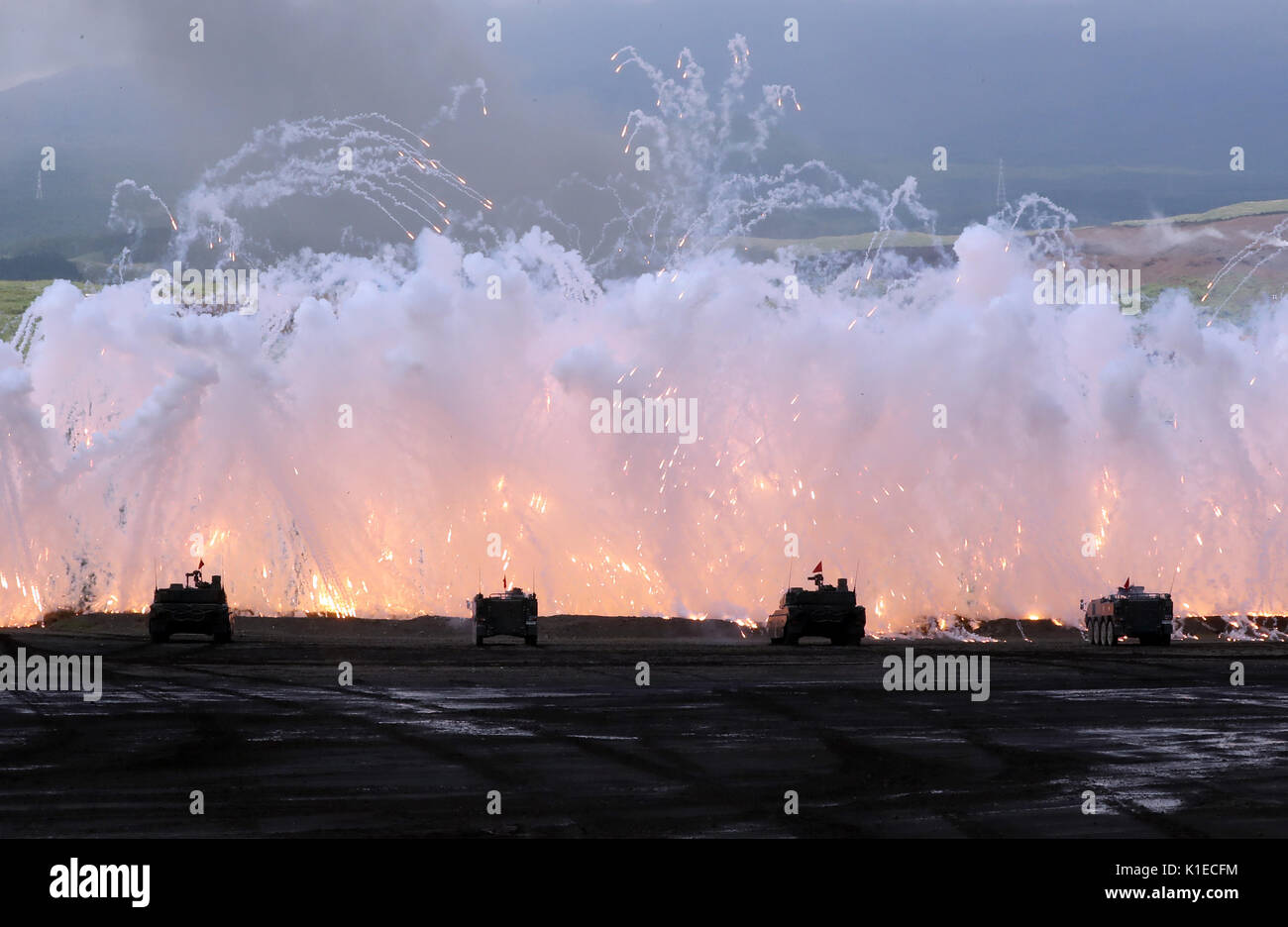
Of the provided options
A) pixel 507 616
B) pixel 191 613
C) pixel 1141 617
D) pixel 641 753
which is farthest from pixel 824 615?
pixel 641 753

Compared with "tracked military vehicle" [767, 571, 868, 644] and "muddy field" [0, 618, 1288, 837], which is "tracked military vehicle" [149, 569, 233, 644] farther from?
"tracked military vehicle" [767, 571, 868, 644]

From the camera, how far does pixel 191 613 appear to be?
58.8 meters

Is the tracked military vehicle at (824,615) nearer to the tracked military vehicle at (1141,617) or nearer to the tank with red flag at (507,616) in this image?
the tank with red flag at (507,616)

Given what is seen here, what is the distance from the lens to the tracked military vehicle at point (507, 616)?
58906 mm

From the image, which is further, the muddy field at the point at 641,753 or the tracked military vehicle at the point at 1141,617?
the tracked military vehicle at the point at 1141,617

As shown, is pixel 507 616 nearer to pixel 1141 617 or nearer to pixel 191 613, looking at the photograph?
pixel 191 613

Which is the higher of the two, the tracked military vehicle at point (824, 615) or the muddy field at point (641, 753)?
the tracked military vehicle at point (824, 615)

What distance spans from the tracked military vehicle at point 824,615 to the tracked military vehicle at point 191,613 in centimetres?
1982

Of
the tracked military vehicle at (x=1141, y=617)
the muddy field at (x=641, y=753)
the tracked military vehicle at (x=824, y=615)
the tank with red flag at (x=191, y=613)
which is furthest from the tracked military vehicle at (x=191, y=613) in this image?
the tracked military vehicle at (x=1141, y=617)

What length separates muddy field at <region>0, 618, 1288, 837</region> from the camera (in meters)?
16.5

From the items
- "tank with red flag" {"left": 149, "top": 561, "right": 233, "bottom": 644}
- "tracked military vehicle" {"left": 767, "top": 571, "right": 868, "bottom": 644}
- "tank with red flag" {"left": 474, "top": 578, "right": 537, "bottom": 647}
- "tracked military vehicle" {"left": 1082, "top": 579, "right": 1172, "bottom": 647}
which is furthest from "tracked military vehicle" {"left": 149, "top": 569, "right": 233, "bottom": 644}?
"tracked military vehicle" {"left": 1082, "top": 579, "right": 1172, "bottom": 647}

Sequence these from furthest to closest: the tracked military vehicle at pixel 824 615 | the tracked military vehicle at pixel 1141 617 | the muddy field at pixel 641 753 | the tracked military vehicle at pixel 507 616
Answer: the tracked military vehicle at pixel 1141 617, the tracked military vehicle at pixel 507 616, the tracked military vehicle at pixel 824 615, the muddy field at pixel 641 753
